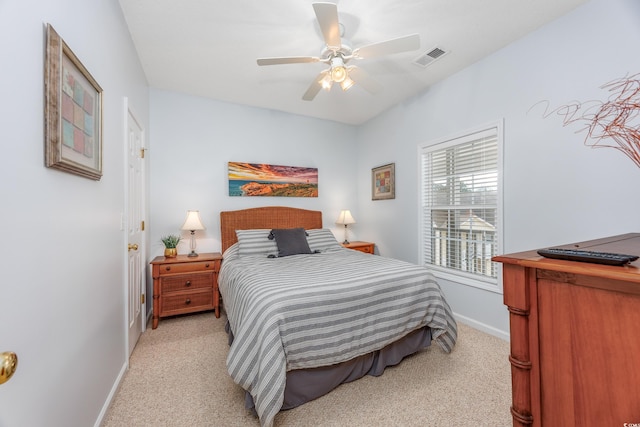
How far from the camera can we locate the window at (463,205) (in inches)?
107

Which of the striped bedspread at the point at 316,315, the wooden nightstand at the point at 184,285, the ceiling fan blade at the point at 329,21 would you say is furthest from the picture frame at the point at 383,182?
the wooden nightstand at the point at 184,285

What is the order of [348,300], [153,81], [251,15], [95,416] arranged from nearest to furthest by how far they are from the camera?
1. [95,416]
2. [348,300]
3. [251,15]
4. [153,81]

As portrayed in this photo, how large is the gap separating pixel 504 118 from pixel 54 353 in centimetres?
347

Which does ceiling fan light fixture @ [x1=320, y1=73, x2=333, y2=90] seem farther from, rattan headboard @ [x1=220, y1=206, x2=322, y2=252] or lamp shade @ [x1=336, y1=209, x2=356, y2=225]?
lamp shade @ [x1=336, y1=209, x2=356, y2=225]

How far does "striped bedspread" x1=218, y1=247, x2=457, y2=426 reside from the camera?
154 cm

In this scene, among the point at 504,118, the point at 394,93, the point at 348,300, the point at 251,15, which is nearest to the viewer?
the point at 348,300

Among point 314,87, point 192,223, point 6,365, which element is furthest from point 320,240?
point 6,365

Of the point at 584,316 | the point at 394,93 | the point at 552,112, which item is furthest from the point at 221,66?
the point at 584,316

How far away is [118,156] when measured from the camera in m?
1.94

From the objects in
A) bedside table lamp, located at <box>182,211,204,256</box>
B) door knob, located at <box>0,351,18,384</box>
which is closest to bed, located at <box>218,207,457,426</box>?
bedside table lamp, located at <box>182,211,204,256</box>

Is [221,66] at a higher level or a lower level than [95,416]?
higher

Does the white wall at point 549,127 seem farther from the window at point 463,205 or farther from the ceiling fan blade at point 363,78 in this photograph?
the ceiling fan blade at point 363,78

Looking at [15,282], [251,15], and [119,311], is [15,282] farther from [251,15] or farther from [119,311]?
[251,15]

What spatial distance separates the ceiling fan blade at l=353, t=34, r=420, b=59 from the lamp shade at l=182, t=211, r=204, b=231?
246 centimetres
